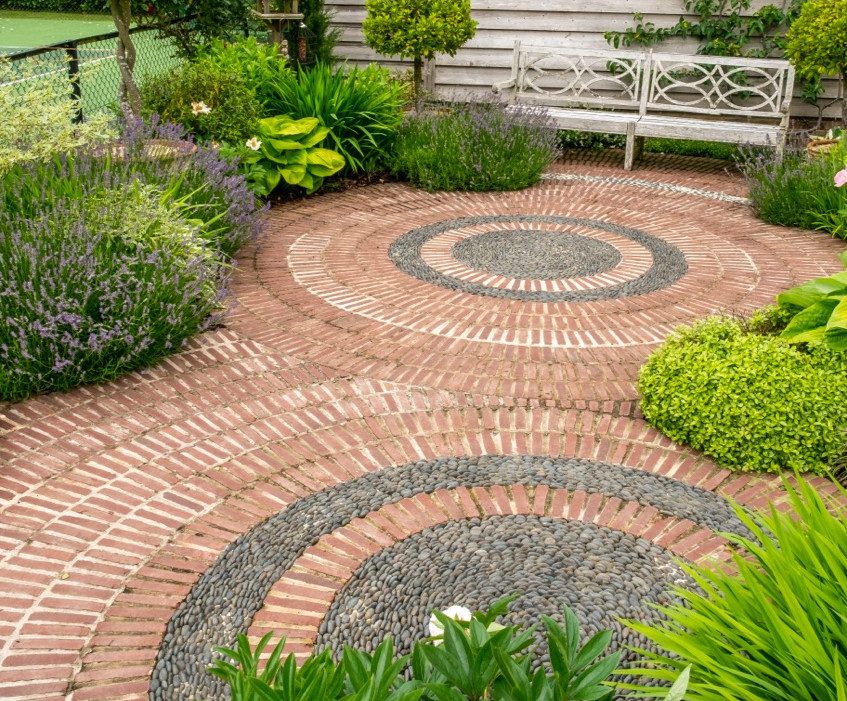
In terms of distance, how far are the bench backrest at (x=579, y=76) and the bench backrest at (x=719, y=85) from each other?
28 centimetres

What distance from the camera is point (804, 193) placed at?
8188 mm

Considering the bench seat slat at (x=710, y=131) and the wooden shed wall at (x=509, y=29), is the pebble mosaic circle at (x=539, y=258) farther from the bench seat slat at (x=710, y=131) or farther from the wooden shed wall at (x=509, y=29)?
the wooden shed wall at (x=509, y=29)

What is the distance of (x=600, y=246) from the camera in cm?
781

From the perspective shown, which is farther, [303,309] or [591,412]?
[303,309]

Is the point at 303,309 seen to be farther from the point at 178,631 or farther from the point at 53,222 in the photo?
the point at 178,631

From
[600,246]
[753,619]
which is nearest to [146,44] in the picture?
[600,246]

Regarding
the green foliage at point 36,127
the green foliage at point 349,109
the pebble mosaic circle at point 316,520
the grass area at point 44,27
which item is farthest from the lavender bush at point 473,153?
the grass area at point 44,27

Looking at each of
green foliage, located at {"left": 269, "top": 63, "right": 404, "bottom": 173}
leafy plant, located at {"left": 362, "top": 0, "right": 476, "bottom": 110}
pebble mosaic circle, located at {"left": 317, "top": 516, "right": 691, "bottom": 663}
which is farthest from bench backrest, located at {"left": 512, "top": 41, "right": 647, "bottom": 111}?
pebble mosaic circle, located at {"left": 317, "top": 516, "right": 691, "bottom": 663}

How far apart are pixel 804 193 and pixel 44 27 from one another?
29340mm

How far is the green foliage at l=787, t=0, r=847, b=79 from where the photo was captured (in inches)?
355

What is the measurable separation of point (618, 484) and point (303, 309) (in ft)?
9.72

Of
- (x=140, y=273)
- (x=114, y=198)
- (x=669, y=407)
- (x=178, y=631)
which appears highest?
(x=114, y=198)

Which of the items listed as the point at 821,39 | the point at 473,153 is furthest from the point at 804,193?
the point at 473,153

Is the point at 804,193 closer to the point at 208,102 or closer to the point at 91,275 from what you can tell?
the point at 208,102
